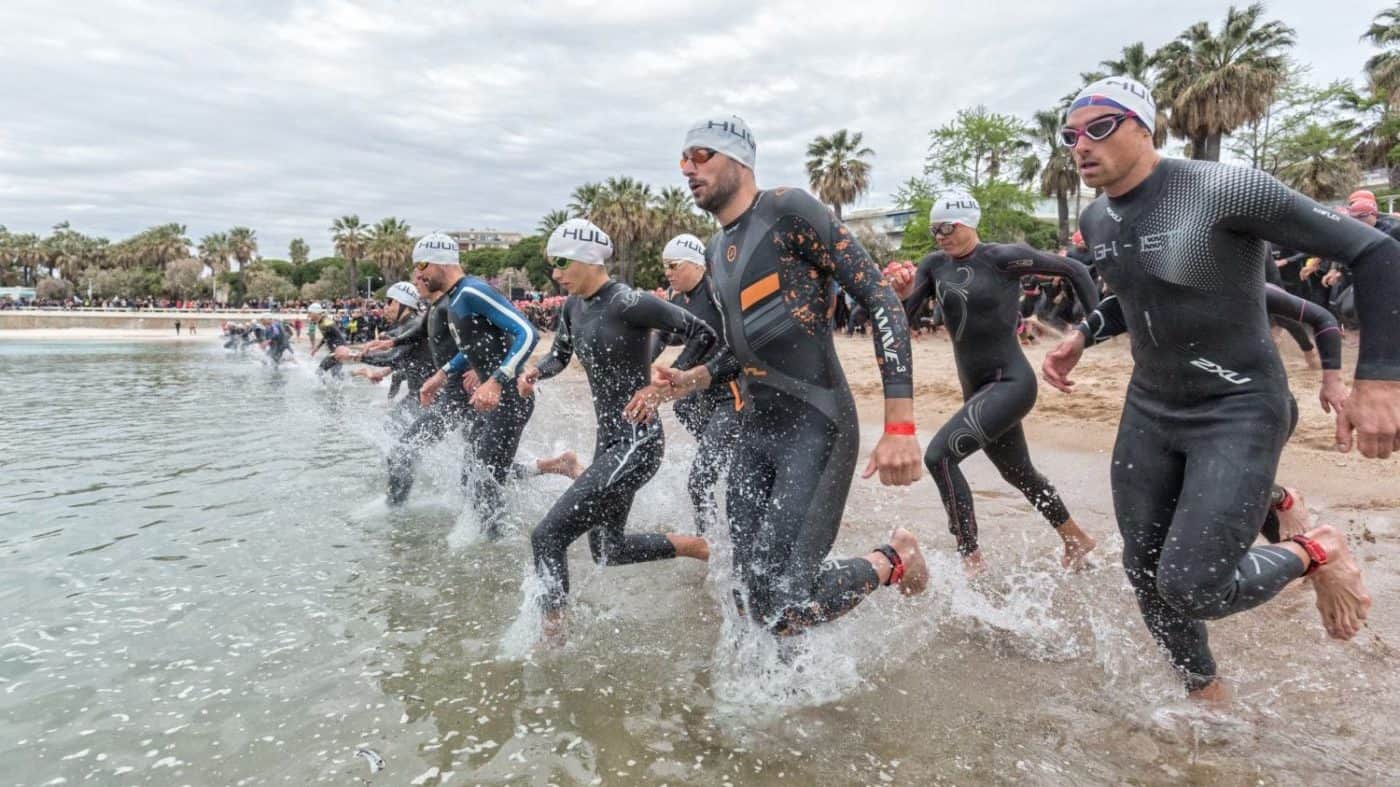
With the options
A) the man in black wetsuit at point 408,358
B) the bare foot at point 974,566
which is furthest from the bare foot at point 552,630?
the man in black wetsuit at point 408,358

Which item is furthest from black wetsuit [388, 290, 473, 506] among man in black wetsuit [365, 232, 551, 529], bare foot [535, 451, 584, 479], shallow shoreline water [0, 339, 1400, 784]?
bare foot [535, 451, 584, 479]

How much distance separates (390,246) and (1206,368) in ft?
292

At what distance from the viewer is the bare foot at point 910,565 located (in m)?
3.40

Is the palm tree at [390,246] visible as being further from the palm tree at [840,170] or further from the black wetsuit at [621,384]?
the black wetsuit at [621,384]

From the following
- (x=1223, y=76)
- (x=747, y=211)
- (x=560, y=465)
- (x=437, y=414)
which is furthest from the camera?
(x=1223, y=76)

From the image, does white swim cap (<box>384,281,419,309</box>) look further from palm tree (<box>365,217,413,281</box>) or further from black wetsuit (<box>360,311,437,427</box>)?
palm tree (<box>365,217,413,281</box>)

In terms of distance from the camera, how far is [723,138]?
127 inches

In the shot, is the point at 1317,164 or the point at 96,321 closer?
the point at 1317,164

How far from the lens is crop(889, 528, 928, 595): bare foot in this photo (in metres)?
3.40

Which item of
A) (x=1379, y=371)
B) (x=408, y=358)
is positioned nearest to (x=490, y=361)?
(x=408, y=358)

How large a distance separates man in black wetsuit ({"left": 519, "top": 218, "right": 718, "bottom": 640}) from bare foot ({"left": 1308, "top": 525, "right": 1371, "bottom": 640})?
8.78ft

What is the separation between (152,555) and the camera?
565 cm

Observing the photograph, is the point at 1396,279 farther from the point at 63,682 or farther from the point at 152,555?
the point at 152,555

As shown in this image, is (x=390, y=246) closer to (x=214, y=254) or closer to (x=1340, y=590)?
(x=214, y=254)
